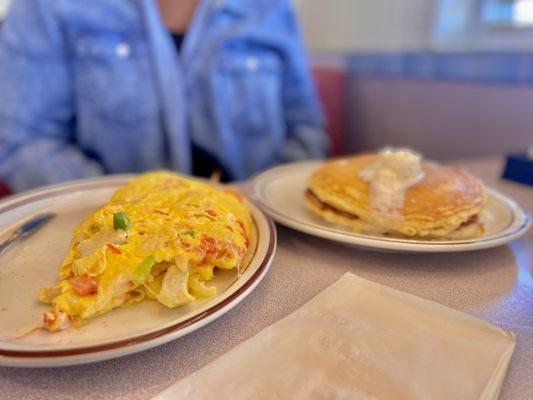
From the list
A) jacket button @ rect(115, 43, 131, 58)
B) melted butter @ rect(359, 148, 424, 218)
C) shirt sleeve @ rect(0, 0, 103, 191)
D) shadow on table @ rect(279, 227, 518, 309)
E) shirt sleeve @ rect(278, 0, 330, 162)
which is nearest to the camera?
shadow on table @ rect(279, 227, 518, 309)

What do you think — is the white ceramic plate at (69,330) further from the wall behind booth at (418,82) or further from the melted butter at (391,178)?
the wall behind booth at (418,82)

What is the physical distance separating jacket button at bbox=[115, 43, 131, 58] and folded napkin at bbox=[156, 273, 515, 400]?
1.18m

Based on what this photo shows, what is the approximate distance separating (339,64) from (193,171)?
43.0 inches

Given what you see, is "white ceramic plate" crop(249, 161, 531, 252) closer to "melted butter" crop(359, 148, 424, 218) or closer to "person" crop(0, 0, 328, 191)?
"melted butter" crop(359, 148, 424, 218)

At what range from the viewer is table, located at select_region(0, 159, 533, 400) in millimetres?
391

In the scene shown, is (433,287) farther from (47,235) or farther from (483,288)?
(47,235)

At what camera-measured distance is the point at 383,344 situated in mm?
425

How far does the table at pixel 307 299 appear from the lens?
391 millimetres

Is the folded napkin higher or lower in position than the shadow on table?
higher

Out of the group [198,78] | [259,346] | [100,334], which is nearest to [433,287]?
[259,346]

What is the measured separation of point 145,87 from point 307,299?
109 cm

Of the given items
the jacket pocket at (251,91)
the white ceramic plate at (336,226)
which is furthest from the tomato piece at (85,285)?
the jacket pocket at (251,91)

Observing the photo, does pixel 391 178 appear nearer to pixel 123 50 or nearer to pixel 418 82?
pixel 123 50

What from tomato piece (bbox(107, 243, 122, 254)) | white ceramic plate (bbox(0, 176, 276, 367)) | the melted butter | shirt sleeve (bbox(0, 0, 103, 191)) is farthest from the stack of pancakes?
shirt sleeve (bbox(0, 0, 103, 191))
